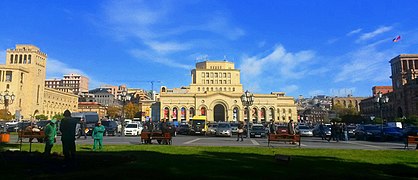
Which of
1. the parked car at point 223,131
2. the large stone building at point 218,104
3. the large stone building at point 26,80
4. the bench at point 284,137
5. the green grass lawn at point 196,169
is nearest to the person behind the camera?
the green grass lawn at point 196,169

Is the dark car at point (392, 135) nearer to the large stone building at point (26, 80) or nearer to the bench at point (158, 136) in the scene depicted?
the bench at point (158, 136)

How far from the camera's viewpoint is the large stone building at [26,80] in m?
98.7

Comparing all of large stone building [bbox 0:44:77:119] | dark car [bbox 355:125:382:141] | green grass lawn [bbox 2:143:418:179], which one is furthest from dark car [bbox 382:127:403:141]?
large stone building [bbox 0:44:77:119]

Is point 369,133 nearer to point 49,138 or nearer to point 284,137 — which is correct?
point 284,137

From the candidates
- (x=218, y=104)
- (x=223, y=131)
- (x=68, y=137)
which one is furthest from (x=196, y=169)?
(x=218, y=104)

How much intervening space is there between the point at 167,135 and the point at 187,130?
2294cm

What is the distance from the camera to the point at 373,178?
7.86 m

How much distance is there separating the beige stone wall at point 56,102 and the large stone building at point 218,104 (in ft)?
132

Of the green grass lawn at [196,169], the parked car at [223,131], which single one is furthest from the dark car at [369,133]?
the green grass lawn at [196,169]

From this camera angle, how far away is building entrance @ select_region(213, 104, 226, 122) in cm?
11944

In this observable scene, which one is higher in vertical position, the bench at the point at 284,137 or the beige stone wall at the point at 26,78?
the beige stone wall at the point at 26,78

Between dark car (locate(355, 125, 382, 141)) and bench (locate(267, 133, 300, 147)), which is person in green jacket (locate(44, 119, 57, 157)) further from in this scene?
dark car (locate(355, 125, 382, 141))

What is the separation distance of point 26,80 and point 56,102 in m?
23.2

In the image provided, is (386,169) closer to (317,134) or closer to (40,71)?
(317,134)
